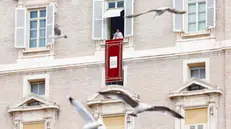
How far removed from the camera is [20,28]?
72.4 metres

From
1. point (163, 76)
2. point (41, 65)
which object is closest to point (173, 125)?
point (163, 76)

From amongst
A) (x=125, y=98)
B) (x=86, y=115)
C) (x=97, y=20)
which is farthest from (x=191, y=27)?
(x=86, y=115)

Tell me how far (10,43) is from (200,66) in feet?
28.6

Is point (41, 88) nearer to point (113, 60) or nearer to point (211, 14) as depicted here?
point (113, 60)

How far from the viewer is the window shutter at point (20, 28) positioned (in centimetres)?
7212

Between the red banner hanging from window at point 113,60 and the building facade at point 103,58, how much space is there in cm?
25

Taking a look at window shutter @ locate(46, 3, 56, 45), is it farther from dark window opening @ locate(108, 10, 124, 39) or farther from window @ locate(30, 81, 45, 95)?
dark window opening @ locate(108, 10, 124, 39)

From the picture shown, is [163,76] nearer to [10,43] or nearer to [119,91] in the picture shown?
[119,91]

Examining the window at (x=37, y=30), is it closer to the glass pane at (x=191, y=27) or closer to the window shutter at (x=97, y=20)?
the window shutter at (x=97, y=20)

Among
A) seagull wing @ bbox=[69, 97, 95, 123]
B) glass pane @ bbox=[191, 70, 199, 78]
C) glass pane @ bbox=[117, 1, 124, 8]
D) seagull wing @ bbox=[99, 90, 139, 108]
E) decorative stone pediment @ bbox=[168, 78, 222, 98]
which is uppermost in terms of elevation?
glass pane @ bbox=[117, 1, 124, 8]

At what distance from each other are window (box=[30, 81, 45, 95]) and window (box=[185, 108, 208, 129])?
673cm

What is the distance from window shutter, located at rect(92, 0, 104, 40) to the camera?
70688 mm

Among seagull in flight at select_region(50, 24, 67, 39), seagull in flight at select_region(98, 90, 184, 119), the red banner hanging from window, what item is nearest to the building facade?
the red banner hanging from window

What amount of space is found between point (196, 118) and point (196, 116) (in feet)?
0.26
